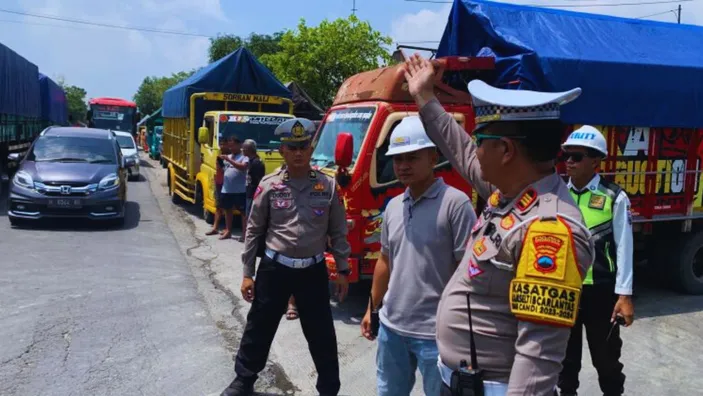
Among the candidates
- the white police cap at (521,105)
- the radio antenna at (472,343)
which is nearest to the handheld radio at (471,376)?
the radio antenna at (472,343)

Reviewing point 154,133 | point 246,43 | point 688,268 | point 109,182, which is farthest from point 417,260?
point 246,43

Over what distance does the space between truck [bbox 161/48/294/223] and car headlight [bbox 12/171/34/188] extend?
9.51 feet

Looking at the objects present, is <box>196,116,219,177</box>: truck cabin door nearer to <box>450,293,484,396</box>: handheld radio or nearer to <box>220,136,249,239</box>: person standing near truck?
<box>220,136,249,239</box>: person standing near truck

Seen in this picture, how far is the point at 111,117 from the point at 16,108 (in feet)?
49.2

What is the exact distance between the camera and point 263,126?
11414 mm

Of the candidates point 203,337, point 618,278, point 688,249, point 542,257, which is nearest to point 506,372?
point 542,257

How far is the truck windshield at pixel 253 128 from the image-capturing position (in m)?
11.1

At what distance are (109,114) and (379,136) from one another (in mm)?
29092

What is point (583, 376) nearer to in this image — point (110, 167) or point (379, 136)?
point (379, 136)

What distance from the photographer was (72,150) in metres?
11.2

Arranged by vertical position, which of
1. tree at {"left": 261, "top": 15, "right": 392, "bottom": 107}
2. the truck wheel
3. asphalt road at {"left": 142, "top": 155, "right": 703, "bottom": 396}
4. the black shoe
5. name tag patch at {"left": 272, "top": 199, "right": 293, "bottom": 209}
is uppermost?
tree at {"left": 261, "top": 15, "right": 392, "bottom": 107}

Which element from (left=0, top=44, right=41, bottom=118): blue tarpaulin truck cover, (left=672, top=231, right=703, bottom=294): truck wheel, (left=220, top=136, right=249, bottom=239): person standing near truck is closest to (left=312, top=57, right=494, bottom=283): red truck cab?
(left=672, top=231, right=703, bottom=294): truck wheel

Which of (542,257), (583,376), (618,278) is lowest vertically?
(583,376)

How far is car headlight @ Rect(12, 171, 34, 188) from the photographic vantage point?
391 inches
